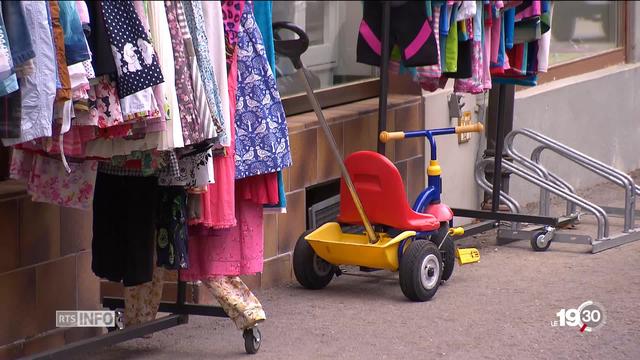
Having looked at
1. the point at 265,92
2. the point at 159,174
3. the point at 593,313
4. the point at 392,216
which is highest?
the point at 265,92

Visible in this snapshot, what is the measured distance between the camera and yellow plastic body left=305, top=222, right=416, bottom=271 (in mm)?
6250

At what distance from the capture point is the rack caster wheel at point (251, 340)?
17.5 ft

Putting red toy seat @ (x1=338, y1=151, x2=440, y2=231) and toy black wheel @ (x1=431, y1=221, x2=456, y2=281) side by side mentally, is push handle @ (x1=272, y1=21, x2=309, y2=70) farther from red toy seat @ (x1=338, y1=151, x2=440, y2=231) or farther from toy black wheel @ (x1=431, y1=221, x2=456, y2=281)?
toy black wheel @ (x1=431, y1=221, x2=456, y2=281)

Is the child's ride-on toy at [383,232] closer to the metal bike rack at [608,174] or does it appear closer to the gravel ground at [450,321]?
the gravel ground at [450,321]

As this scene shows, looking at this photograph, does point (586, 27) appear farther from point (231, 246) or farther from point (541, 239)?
point (231, 246)

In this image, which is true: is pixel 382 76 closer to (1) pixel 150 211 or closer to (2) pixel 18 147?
(1) pixel 150 211

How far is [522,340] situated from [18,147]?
2.41 m

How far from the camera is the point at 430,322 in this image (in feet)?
19.6

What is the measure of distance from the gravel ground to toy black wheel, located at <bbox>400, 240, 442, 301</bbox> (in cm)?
7

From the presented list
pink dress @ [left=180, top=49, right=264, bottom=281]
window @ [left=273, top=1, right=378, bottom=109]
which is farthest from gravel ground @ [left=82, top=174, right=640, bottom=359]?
window @ [left=273, top=1, right=378, bottom=109]

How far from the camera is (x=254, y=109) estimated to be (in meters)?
5.13

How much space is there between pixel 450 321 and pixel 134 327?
1661 mm

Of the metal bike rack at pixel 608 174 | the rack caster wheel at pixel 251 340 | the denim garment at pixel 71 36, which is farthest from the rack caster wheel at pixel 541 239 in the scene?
the denim garment at pixel 71 36

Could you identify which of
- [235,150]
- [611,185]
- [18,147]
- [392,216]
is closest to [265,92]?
[235,150]
